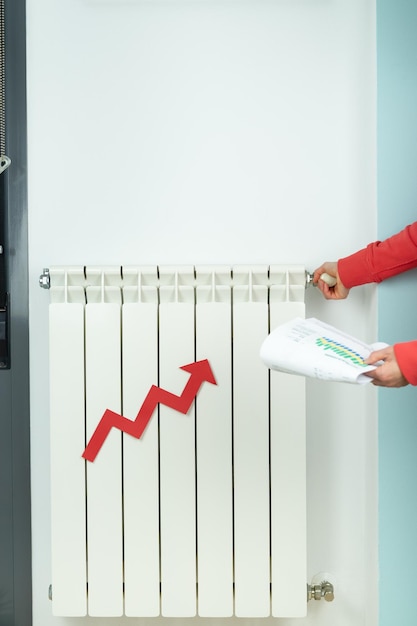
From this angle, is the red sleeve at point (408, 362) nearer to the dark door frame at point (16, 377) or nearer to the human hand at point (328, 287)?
the human hand at point (328, 287)

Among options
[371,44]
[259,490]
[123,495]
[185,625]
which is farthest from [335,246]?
[185,625]

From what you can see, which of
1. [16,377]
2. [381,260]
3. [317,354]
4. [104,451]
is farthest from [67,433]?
[381,260]

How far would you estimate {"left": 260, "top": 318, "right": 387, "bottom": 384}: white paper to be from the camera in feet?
2.86

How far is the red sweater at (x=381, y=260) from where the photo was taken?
1158 mm

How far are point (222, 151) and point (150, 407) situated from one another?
53 cm

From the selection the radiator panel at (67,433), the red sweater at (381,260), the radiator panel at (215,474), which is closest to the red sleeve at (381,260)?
the red sweater at (381,260)

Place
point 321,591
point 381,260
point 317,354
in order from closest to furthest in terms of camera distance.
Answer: point 317,354 < point 381,260 < point 321,591

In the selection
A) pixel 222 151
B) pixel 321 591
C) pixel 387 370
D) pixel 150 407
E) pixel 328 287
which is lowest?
pixel 321 591

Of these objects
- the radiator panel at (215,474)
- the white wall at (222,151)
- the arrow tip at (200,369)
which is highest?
the white wall at (222,151)

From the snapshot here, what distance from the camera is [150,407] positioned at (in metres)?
1.22

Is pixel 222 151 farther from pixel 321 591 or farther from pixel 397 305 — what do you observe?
pixel 321 591

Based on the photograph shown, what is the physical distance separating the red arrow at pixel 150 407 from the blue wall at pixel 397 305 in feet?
1.12

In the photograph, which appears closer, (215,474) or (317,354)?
(317,354)

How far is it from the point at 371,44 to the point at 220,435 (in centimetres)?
80
